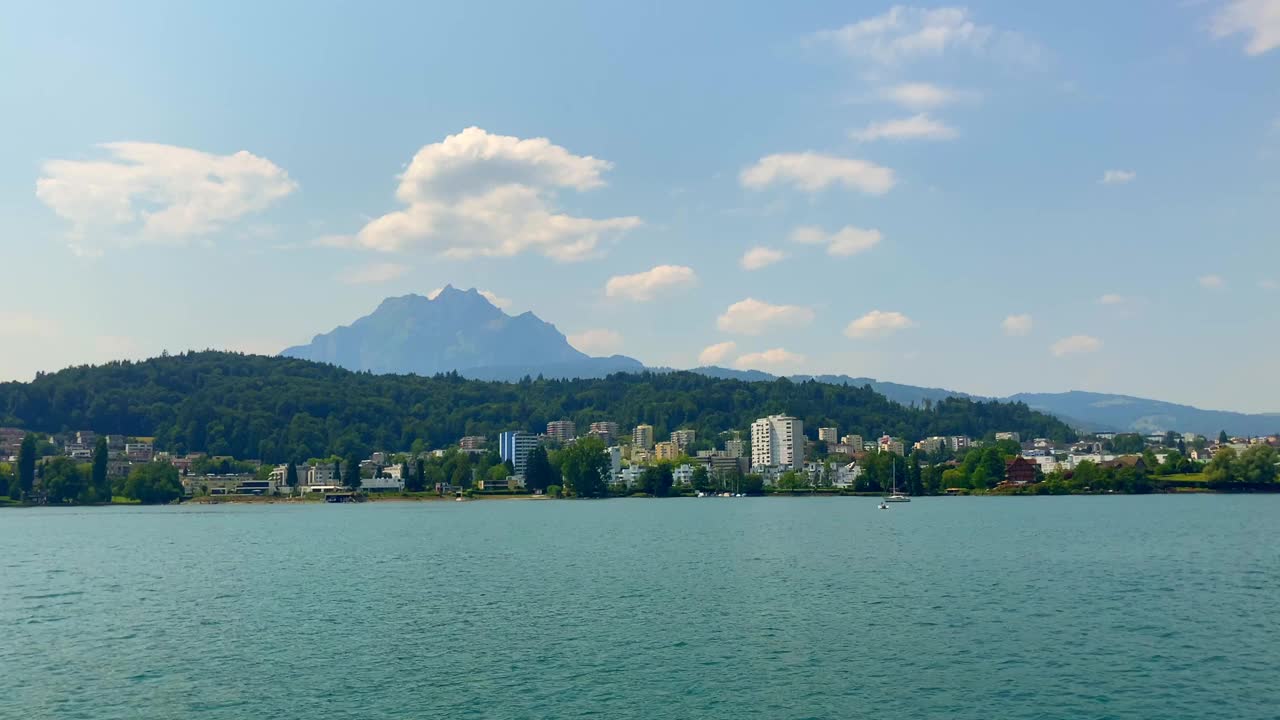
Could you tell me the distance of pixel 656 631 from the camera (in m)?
49.8

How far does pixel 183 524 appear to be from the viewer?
157 m

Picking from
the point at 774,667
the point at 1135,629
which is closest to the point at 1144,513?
the point at 1135,629

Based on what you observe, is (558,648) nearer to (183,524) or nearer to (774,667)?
(774,667)

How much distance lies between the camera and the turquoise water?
3662 cm

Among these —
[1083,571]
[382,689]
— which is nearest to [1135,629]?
[1083,571]

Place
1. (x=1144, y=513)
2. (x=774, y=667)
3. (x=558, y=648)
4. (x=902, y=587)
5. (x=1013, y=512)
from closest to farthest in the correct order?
(x=774, y=667) → (x=558, y=648) → (x=902, y=587) → (x=1144, y=513) → (x=1013, y=512)

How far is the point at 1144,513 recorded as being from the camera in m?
152

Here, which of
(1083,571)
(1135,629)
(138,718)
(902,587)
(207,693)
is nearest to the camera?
(138,718)

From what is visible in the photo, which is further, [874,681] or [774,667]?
[774,667]

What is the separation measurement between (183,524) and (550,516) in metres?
55.3

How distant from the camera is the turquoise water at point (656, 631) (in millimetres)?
36625

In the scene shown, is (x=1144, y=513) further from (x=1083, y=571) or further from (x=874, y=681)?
(x=874, y=681)

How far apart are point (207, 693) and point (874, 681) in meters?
24.3

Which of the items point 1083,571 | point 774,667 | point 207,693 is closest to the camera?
point 207,693
